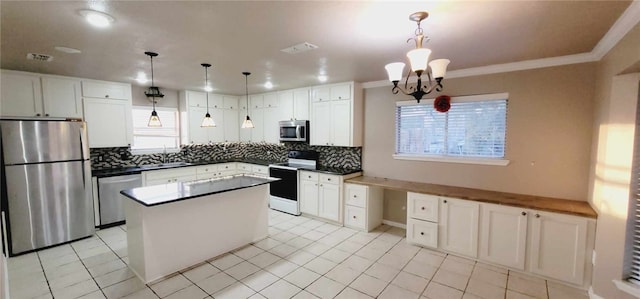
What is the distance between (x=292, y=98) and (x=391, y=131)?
207 cm

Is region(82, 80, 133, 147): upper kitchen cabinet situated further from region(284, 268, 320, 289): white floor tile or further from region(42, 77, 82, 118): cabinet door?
region(284, 268, 320, 289): white floor tile

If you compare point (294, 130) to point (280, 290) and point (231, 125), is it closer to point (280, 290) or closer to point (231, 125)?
point (231, 125)

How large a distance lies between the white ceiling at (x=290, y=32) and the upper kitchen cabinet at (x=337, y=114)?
0.95m

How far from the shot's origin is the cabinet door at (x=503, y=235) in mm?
2976

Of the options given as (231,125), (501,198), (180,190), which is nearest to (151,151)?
Answer: (231,125)

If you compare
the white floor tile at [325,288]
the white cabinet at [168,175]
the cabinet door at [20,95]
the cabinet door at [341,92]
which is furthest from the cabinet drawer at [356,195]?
the cabinet door at [20,95]

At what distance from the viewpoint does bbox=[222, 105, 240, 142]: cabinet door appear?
6114 millimetres

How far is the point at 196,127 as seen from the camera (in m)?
5.61

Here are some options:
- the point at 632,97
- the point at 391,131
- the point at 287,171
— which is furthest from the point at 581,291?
the point at 287,171

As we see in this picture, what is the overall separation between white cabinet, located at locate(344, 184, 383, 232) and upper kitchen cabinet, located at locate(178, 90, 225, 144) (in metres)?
3.26

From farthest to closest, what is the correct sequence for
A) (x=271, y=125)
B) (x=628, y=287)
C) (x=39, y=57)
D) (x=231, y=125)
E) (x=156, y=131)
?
(x=231, y=125)
(x=271, y=125)
(x=156, y=131)
(x=39, y=57)
(x=628, y=287)

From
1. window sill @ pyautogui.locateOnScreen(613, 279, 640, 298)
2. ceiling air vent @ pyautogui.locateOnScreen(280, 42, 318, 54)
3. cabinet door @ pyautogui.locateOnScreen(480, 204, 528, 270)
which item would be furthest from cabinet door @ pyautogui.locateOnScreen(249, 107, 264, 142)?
window sill @ pyautogui.locateOnScreen(613, 279, 640, 298)

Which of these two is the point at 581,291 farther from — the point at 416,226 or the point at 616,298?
the point at 416,226

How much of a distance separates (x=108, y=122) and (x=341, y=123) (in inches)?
152
